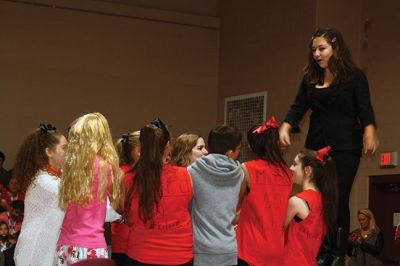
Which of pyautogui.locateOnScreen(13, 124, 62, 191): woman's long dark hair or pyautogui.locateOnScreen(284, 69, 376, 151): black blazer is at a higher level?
pyautogui.locateOnScreen(284, 69, 376, 151): black blazer

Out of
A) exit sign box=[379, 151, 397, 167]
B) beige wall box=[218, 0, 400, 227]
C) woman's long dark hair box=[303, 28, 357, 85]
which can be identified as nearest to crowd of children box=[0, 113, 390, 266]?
woman's long dark hair box=[303, 28, 357, 85]

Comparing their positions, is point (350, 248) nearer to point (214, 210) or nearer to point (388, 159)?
point (388, 159)

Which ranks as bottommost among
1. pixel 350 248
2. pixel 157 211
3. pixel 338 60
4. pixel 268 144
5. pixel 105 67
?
pixel 350 248

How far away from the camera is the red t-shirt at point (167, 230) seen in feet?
13.0

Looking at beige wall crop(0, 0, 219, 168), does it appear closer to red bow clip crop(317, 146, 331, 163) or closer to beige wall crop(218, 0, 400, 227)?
beige wall crop(218, 0, 400, 227)

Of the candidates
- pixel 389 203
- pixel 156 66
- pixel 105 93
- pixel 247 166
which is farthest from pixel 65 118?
pixel 247 166

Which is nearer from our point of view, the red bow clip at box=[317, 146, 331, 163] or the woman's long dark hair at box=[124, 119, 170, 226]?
the woman's long dark hair at box=[124, 119, 170, 226]

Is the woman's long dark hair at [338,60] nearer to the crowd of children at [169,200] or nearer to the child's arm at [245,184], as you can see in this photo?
the crowd of children at [169,200]

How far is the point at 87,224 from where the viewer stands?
3.96 metres

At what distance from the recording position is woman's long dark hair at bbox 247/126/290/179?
4.39 m

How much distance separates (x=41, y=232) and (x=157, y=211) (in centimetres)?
68

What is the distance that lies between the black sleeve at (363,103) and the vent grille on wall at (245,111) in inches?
286

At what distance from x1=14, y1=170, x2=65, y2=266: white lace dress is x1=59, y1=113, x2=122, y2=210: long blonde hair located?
0.60 feet

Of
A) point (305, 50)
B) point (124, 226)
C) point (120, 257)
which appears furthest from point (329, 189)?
point (305, 50)
